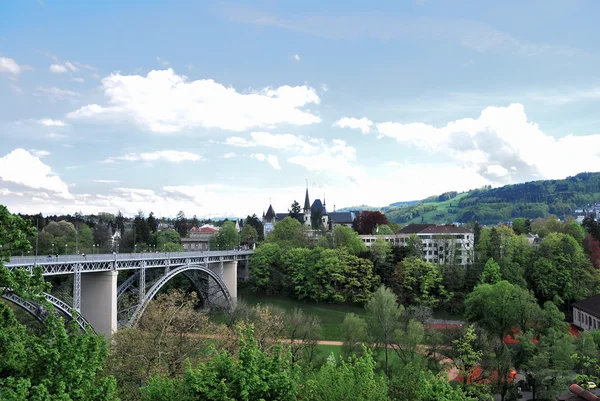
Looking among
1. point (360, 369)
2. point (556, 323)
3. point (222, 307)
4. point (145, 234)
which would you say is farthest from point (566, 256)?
point (145, 234)

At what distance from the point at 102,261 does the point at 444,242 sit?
48302 mm

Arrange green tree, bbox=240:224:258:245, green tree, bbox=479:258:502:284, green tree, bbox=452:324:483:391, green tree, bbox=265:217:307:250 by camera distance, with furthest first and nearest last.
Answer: green tree, bbox=240:224:258:245, green tree, bbox=265:217:307:250, green tree, bbox=479:258:502:284, green tree, bbox=452:324:483:391

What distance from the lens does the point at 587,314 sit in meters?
52.1

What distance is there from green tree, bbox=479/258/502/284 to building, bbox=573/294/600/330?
28.0ft

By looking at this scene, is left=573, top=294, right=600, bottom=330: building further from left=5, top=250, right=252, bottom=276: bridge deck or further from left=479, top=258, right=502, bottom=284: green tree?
left=5, top=250, right=252, bottom=276: bridge deck

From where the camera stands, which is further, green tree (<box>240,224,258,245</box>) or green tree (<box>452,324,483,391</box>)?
green tree (<box>240,224,258,245</box>)

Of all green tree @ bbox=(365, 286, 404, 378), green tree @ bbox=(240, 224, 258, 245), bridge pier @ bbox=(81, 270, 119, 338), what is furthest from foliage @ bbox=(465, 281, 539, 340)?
green tree @ bbox=(240, 224, 258, 245)

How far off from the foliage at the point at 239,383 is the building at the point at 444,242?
193 feet

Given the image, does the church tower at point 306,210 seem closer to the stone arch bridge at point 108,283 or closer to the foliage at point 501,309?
the stone arch bridge at point 108,283

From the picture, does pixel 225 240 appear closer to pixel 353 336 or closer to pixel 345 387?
pixel 353 336

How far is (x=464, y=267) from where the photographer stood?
66625 mm

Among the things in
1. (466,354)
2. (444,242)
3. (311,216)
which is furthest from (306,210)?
(466,354)

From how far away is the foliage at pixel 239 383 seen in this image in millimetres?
12422

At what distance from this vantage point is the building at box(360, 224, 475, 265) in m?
70.9
